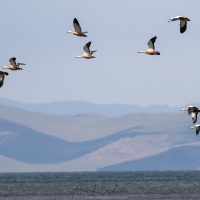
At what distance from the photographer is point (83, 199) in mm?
93688

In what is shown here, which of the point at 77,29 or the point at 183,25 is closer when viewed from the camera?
the point at 183,25

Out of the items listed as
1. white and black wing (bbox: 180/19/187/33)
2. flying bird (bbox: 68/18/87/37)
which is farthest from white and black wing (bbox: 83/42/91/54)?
white and black wing (bbox: 180/19/187/33)

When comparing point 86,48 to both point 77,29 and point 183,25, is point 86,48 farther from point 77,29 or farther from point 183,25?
point 183,25

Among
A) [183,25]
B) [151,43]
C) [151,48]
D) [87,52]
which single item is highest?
[183,25]

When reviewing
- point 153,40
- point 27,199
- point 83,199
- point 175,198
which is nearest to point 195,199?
point 175,198

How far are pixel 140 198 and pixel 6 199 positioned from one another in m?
12.7

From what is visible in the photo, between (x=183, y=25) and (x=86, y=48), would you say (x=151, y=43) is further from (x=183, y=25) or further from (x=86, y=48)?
(x=86, y=48)

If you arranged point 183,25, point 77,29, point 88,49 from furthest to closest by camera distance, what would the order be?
point 88,49 → point 77,29 → point 183,25

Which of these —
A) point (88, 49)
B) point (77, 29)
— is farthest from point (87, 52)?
point (77, 29)

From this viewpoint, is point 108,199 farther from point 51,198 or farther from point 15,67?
point 15,67

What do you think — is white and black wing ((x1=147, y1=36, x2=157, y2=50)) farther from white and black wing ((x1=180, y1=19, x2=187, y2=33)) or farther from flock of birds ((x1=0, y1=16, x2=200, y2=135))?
white and black wing ((x1=180, y1=19, x2=187, y2=33))

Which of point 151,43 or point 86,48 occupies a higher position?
point 151,43

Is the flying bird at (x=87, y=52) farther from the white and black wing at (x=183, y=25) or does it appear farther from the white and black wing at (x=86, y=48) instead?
the white and black wing at (x=183, y=25)

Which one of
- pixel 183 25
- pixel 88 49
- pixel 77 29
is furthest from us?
pixel 88 49
